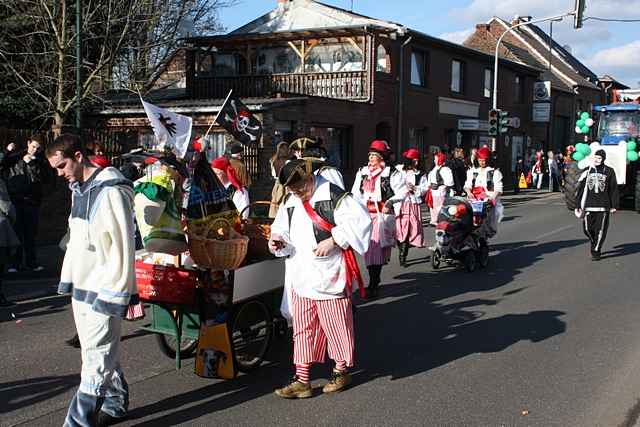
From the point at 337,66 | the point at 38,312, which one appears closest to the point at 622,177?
the point at 337,66

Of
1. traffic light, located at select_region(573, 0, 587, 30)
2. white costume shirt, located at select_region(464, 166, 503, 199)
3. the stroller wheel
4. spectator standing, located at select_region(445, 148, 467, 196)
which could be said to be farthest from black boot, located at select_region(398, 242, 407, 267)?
traffic light, located at select_region(573, 0, 587, 30)

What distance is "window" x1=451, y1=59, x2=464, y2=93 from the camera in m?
30.5

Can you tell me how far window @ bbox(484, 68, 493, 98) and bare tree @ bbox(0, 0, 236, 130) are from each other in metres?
17.7

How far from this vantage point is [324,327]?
5320mm

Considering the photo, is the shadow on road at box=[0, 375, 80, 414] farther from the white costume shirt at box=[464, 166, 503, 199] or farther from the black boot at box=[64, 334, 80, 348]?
the white costume shirt at box=[464, 166, 503, 199]

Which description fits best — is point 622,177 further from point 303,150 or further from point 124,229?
point 124,229

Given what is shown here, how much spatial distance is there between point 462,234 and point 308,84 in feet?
50.0

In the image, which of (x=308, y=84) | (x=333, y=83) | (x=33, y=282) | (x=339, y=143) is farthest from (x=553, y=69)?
(x=33, y=282)

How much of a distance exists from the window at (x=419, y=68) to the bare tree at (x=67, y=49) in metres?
10.6

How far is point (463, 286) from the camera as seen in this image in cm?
964

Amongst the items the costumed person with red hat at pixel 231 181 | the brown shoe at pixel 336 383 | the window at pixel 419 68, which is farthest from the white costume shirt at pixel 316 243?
the window at pixel 419 68

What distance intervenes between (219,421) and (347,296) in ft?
4.36

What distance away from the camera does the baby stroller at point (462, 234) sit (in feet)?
34.8

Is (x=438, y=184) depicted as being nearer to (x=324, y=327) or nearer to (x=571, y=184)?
(x=324, y=327)
